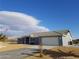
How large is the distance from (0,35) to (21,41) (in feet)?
25.3

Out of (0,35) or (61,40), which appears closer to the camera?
(61,40)

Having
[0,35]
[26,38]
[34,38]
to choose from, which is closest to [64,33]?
[34,38]

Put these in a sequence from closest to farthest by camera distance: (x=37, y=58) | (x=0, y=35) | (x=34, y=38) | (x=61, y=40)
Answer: (x=37, y=58) < (x=61, y=40) < (x=34, y=38) < (x=0, y=35)

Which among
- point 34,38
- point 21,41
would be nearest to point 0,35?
point 21,41

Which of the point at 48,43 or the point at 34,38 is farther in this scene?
the point at 34,38

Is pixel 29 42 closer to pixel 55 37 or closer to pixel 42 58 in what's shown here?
pixel 55 37

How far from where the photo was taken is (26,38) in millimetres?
61531

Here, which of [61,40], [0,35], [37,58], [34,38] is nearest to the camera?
[37,58]

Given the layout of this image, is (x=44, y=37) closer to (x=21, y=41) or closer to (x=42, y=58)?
(x=21, y=41)

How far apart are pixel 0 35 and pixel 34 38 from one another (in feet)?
43.8

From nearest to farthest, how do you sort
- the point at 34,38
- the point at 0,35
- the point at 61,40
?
1. the point at 61,40
2. the point at 34,38
3. the point at 0,35

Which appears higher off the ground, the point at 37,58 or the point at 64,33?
the point at 64,33

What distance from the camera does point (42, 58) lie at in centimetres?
2052

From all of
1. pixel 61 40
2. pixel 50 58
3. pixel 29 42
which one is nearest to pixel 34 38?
pixel 29 42
